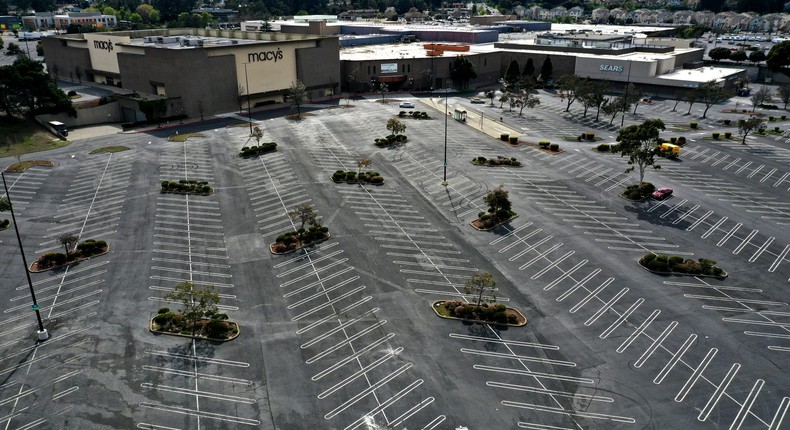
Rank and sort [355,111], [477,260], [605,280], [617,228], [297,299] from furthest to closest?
[355,111] < [617,228] < [477,260] < [605,280] < [297,299]

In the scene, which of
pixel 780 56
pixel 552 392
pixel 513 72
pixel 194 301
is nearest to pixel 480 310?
pixel 552 392

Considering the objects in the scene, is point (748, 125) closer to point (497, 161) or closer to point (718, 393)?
point (497, 161)

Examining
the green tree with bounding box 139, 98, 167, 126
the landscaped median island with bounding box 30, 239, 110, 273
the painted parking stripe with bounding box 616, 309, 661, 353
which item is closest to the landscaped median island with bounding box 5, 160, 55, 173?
the green tree with bounding box 139, 98, 167, 126

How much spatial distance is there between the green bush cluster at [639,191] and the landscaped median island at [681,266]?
14390 mm

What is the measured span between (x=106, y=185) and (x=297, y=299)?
34.3m

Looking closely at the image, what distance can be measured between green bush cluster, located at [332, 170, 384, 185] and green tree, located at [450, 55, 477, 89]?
201ft

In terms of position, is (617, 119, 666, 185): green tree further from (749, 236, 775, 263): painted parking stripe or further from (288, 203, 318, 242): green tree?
(288, 203, 318, 242): green tree

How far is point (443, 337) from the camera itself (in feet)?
115

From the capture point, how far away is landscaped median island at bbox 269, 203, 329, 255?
46.2 meters

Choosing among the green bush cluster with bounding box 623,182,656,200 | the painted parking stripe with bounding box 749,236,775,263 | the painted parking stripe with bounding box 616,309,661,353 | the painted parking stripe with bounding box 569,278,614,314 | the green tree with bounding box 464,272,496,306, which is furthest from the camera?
the green bush cluster with bounding box 623,182,656,200

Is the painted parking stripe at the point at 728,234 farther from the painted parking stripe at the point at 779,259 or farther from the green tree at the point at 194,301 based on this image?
the green tree at the point at 194,301

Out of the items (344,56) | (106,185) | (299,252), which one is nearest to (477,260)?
(299,252)

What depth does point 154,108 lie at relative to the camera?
84812 mm

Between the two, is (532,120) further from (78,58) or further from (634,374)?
(78,58)
